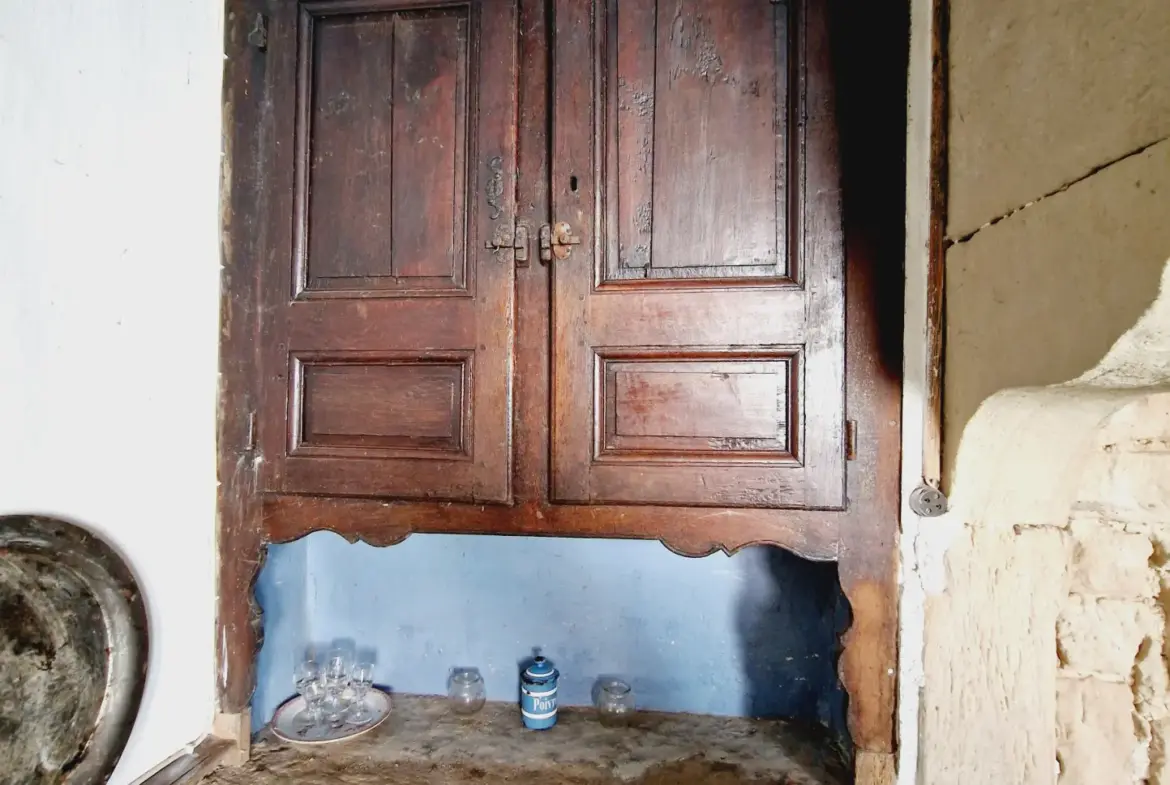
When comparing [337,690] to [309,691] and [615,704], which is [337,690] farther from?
[615,704]

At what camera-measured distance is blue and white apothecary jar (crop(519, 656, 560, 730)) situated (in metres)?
1.19

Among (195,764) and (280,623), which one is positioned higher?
(280,623)

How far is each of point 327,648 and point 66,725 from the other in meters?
0.54

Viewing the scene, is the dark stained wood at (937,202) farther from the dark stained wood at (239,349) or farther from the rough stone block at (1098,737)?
the dark stained wood at (239,349)

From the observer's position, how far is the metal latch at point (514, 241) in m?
0.99

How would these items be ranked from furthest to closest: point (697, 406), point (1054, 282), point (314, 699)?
point (314, 699)
point (697, 406)
point (1054, 282)

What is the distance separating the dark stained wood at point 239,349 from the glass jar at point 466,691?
390 millimetres

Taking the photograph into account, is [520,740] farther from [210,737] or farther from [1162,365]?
[1162,365]

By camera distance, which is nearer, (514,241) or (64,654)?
(64,654)

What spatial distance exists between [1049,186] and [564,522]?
0.75m

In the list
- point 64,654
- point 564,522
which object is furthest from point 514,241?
point 64,654

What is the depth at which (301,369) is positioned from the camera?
1058 millimetres

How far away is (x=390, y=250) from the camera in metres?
1.03

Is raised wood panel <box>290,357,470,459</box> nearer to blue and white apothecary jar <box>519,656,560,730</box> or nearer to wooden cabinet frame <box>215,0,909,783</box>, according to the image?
wooden cabinet frame <box>215,0,909,783</box>
